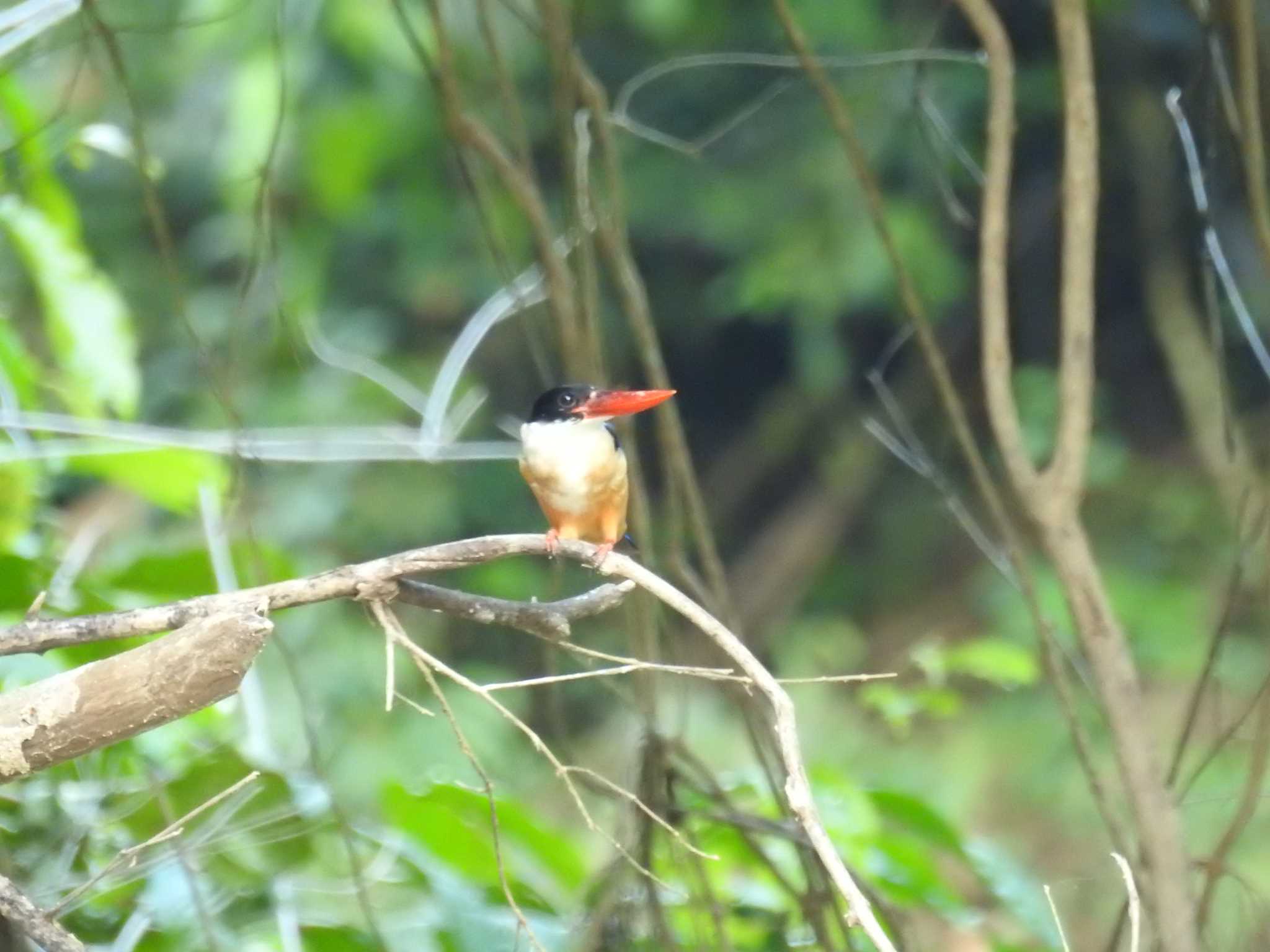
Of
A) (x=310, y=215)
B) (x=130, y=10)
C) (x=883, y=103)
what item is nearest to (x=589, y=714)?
(x=310, y=215)

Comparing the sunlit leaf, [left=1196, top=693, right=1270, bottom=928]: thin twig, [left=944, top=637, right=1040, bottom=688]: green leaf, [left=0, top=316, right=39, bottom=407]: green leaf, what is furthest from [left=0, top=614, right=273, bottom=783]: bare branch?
[left=944, top=637, right=1040, bottom=688]: green leaf

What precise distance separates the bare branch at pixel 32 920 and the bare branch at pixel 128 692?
104 mm

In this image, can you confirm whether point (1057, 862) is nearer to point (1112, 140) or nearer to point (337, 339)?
point (1112, 140)

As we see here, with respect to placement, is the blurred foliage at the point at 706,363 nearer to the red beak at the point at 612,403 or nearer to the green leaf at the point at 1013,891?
the green leaf at the point at 1013,891

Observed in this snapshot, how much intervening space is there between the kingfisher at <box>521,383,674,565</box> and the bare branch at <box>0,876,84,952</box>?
0.88 meters

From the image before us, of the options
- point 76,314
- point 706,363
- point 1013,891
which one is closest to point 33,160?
point 76,314

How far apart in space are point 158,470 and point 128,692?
3.58 ft

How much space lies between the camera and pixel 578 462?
191 centimetres

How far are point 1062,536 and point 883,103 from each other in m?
2.79

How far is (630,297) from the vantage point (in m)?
1.99

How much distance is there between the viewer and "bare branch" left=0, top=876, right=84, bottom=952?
1087 millimetres

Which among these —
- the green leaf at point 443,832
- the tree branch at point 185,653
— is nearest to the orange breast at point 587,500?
the green leaf at point 443,832

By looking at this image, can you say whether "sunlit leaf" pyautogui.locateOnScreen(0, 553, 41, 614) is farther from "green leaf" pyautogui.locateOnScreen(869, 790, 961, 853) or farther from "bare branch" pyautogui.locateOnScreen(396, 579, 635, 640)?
"green leaf" pyautogui.locateOnScreen(869, 790, 961, 853)

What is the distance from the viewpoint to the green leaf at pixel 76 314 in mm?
2057
